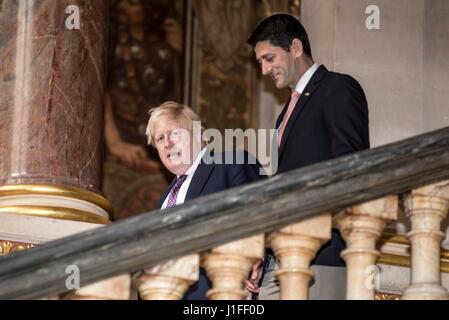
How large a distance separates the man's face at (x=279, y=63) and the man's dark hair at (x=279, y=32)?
0.08 feet

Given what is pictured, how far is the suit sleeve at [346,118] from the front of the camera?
5977 millimetres

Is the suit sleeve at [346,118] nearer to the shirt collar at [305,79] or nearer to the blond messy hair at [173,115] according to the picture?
the shirt collar at [305,79]

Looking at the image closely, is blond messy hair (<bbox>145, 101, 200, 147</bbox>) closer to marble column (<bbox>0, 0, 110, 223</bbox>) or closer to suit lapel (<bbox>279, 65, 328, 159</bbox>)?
suit lapel (<bbox>279, 65, 328, 159</bbox>)

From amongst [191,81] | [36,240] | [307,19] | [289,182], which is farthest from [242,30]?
[289,182]

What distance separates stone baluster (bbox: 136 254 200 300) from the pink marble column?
286 centimetres

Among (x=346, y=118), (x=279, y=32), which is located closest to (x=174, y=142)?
(x=279, y=32)

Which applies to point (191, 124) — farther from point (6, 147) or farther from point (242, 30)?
point (242, 30)

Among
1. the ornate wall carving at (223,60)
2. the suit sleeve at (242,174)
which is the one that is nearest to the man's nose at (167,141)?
the suit sleeve at (242,174)

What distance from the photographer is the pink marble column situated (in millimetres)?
7688

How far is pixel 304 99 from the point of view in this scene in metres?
6.40

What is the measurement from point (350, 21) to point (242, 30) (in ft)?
25.2

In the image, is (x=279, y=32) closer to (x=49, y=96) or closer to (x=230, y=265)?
(x=49, y=96)

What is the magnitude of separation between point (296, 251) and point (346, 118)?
1.21m

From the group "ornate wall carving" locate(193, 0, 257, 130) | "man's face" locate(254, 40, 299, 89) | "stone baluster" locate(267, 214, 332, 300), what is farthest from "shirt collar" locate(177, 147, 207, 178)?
"ornate wall carving" locate(193, 0, 257, 130)
